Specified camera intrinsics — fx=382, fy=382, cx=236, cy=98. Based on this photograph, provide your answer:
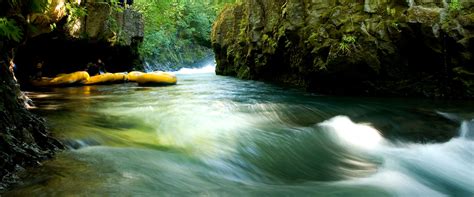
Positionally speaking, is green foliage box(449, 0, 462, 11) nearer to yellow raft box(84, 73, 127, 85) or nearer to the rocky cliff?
the rocky cliff

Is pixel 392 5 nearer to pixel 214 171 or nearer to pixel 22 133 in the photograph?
pixel 214 171

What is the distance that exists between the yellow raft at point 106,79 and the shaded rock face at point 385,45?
6509mm

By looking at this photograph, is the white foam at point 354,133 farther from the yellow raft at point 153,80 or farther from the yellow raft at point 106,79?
the yellow raft at point 106,79

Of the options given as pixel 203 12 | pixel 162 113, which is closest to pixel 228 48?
pixel 162 113

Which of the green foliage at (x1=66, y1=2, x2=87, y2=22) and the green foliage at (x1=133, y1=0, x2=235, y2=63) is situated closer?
the green foliage at (x1=66, y1=2, x2=87, y2=22)

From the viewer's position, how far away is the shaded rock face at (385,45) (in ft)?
25.3

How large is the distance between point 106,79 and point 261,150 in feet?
33.3

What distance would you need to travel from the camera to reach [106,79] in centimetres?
1361

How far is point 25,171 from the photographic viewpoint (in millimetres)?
3270

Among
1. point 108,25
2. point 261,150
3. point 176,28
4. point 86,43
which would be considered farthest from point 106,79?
point 176,28

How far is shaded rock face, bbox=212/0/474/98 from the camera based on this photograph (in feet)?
25.3

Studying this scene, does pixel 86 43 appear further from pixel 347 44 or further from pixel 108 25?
pixel 347 44

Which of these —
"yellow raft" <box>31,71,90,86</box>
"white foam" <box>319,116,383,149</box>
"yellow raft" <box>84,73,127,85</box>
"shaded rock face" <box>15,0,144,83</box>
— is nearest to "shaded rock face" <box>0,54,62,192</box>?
"white foam" <box>319,116,383,149</box>

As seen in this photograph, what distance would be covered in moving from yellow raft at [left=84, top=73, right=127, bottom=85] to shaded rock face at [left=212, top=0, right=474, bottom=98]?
651 cm
